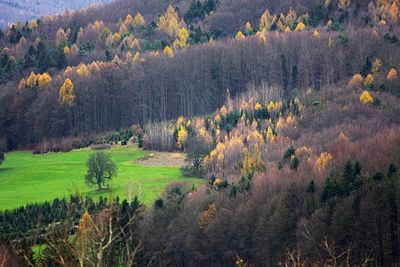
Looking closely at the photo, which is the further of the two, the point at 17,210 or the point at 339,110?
the point at 339,110

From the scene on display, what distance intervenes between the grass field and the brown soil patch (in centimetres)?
161

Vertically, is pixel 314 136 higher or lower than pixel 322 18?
lower

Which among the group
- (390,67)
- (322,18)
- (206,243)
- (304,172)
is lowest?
(206,243)

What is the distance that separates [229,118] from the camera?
367 ft

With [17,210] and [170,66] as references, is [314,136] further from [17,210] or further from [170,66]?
[170,66]

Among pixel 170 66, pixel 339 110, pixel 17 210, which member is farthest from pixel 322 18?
pixel 17 210

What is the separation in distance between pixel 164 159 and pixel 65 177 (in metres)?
17.0

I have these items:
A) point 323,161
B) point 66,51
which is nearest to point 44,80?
point 66,51

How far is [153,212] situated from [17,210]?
14.2 meters

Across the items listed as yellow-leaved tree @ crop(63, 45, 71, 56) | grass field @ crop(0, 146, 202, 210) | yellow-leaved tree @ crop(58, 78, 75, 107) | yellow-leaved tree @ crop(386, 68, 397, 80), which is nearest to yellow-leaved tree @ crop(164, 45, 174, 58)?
yellow-leaved tree @ crop(58, 78, 75, 107)

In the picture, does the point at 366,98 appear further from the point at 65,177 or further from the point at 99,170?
the point at 65,177

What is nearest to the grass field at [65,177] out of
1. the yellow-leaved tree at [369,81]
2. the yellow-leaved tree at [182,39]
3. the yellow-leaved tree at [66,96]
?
the yellow-leaved tree at [66,96]

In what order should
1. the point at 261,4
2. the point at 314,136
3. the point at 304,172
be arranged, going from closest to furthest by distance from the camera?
the point at 304,172, the point at 314,136, the point at 261,4

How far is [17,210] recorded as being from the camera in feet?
224
